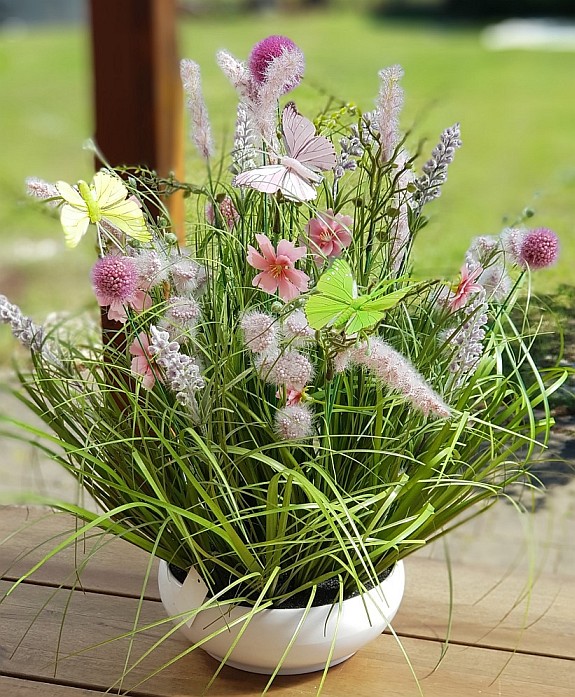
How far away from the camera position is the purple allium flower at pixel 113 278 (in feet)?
2.20

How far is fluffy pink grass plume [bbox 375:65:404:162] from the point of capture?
684 mm

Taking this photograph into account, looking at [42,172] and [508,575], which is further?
[42,172]

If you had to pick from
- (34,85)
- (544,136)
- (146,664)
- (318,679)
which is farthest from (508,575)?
(34,85)

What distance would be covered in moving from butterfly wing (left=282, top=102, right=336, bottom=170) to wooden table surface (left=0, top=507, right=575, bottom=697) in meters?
0.34

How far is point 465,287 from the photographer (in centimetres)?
73

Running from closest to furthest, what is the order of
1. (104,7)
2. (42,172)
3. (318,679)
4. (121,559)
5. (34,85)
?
(318,679) → (121,559) → (104,7) → (42,172) → (34,85)

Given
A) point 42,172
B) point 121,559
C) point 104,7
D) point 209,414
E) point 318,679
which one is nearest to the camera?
point 209,414

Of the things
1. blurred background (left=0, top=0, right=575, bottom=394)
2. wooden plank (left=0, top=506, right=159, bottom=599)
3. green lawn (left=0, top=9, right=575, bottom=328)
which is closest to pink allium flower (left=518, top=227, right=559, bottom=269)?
wooden plank (left=0, top=506, right=159, bottom=599)

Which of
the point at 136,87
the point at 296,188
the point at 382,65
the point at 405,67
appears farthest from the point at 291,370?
the point at 405,67

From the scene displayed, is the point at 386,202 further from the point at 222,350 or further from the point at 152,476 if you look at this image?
the point at 152,476

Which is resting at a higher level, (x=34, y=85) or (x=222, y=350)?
(x=34, y=85)

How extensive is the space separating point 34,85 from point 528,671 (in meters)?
4.68

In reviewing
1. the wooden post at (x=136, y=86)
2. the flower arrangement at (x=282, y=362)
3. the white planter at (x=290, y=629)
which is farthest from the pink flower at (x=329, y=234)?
the wooden post at (x=136, y=86)

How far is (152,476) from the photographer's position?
749mm
